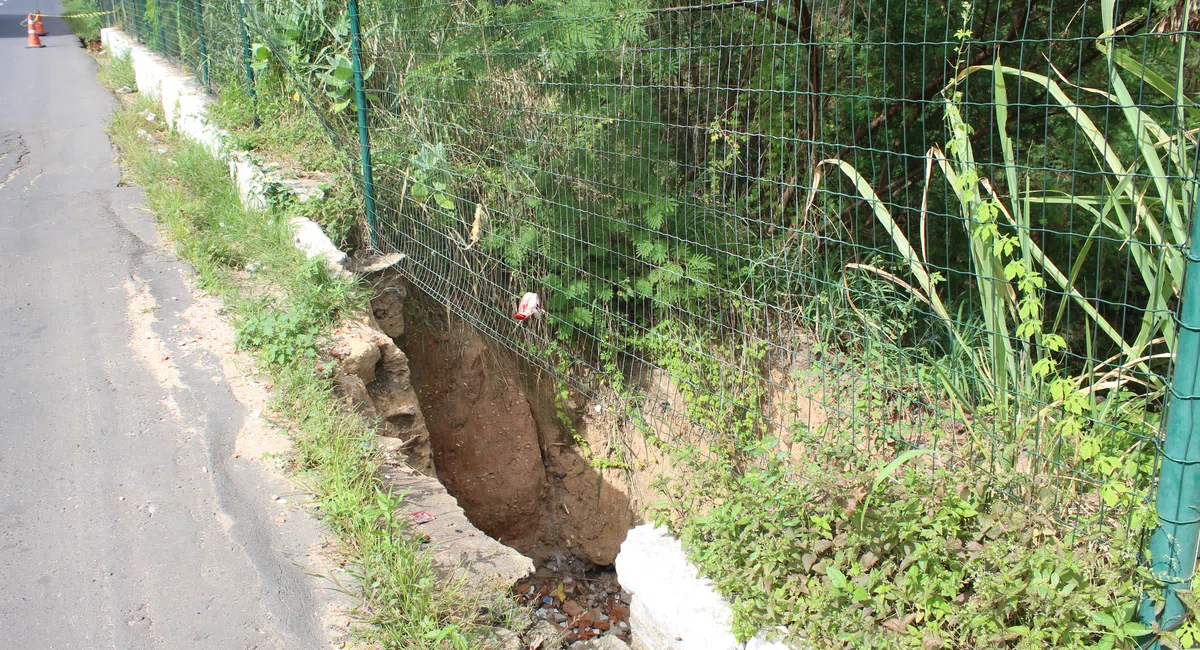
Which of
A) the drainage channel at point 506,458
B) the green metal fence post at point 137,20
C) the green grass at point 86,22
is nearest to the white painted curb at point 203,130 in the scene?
the green metal fence post at point 137,20

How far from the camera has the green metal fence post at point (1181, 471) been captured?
6.65ft

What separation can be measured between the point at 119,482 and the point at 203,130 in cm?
442

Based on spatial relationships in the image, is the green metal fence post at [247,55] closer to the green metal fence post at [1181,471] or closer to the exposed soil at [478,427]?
the exposed soil at [478,427]

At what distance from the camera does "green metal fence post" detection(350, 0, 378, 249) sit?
5039 millimetres

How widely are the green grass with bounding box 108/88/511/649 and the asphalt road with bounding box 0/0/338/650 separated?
0.18 m

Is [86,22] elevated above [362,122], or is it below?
above

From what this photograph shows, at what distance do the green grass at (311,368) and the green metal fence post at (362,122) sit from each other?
20.9 inches

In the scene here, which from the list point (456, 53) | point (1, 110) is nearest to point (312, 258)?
point (456, 53)

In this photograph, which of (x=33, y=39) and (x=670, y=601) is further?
(x=33, y=39)

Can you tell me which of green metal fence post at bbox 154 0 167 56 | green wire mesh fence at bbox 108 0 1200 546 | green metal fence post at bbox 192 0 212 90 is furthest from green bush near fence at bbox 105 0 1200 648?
green metal fence post at bbox 154 0 167 56

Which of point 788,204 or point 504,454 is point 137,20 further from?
point 788,204

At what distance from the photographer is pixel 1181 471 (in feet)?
6.95

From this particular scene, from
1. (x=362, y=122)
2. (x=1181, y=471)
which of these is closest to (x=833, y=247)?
(x=1181, y=471)

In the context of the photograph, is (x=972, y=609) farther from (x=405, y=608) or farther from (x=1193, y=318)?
(x=405, y=608)
